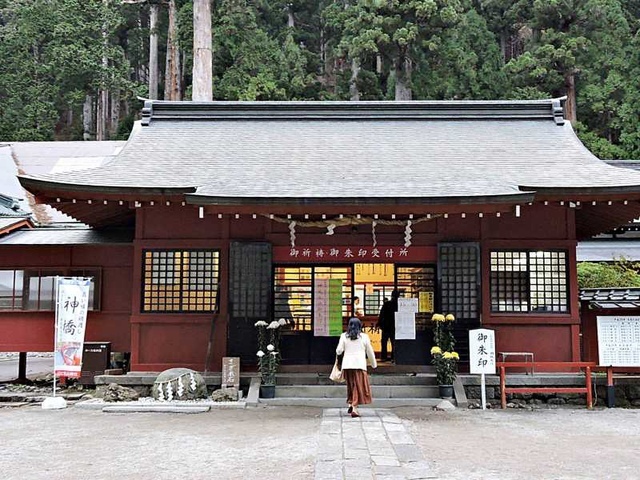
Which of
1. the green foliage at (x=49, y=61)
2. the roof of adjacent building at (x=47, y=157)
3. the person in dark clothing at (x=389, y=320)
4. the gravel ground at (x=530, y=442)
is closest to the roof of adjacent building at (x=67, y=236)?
the person in dark clothing at (x=389, y=320)

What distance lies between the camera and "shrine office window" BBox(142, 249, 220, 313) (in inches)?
459

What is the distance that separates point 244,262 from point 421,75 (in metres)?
20.3

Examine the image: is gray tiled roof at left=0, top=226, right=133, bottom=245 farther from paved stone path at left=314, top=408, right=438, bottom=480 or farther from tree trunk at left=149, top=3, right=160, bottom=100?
tree trunk at left=149, top=3, right=160, bottom=100

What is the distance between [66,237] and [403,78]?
19642 millimetres

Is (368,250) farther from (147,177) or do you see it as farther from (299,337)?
(147,177)

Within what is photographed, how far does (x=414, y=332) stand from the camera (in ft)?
38.1

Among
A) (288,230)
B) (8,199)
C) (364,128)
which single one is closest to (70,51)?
(8,199)

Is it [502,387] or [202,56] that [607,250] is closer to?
[502,387]

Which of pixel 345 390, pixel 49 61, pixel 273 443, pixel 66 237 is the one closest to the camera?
pixel 273 443

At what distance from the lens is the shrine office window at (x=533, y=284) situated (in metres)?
11.5

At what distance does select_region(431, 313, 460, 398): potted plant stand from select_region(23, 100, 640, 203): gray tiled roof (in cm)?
240

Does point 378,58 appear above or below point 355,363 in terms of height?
above

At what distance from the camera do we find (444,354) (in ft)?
34.4

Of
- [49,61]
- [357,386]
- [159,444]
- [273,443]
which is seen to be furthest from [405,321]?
[49,61]
